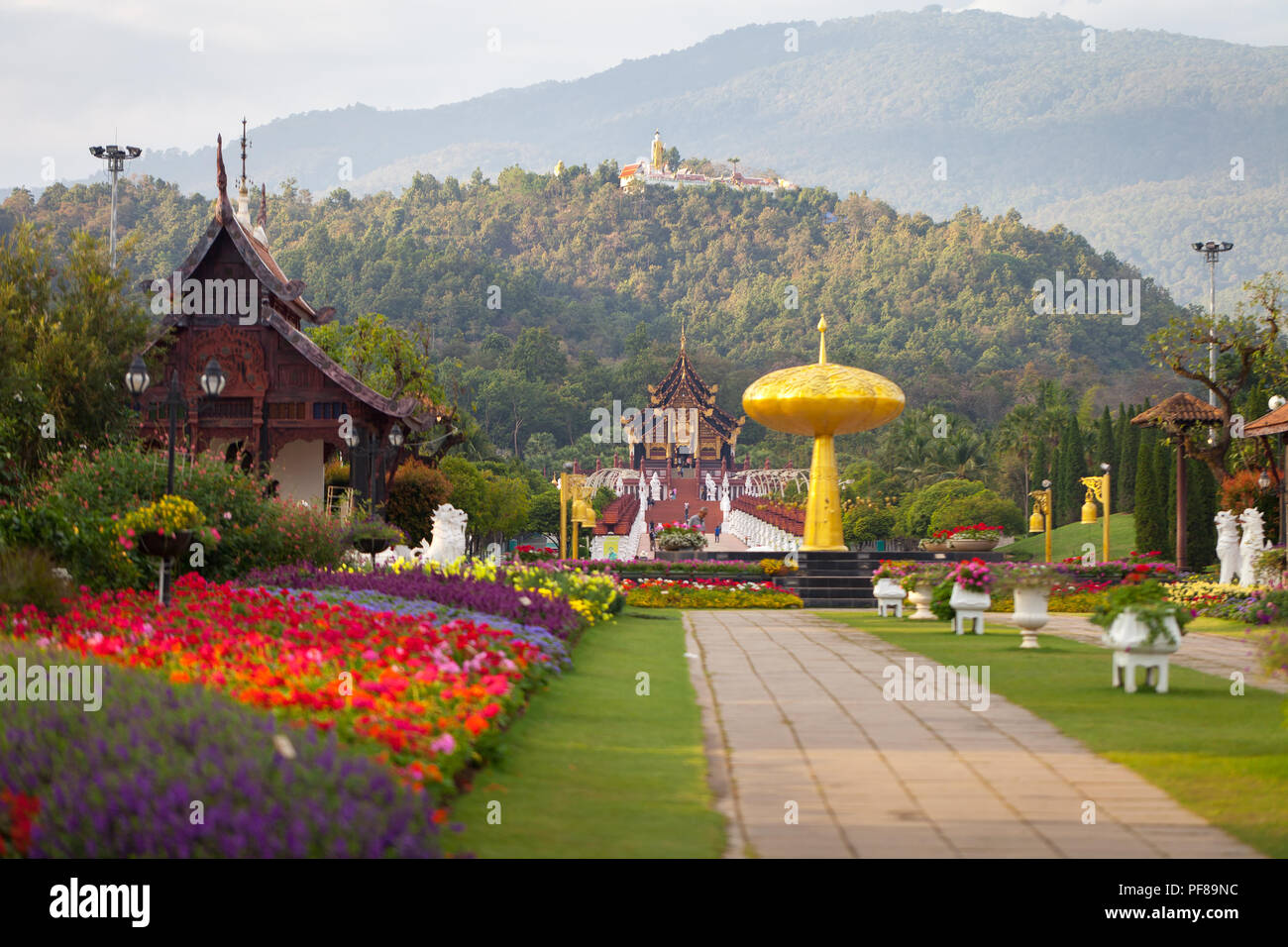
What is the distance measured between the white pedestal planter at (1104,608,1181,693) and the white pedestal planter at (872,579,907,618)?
10.8 m

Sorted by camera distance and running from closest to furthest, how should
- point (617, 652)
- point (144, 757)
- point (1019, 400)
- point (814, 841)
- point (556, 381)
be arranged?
point (144, 757) < point (814, 841) < point (617, 652) < point (1019, 400) < point (556, 381)

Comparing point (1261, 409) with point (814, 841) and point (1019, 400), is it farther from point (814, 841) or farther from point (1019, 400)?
point (1019, 400)

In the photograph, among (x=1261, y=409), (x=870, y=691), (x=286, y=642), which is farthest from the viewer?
(x=1261, y=409)

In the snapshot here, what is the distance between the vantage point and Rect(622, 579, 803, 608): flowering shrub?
25.0 metres

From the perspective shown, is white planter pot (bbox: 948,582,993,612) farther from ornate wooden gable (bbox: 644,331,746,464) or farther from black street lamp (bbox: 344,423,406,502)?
ornate wooden gable (bbox: 644,331,746,464)

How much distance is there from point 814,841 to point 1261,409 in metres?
31.5

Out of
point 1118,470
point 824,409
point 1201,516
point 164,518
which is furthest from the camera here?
point 1118,470

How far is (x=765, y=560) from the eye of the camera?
28359 mm

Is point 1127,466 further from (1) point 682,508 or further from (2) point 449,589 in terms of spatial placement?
(2) point 449,589

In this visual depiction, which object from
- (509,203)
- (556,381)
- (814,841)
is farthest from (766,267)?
(814,841)

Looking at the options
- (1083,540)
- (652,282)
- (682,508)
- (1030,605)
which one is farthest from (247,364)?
(652,282)

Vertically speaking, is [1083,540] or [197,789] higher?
[197,789]

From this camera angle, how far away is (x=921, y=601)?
21156 millimetres

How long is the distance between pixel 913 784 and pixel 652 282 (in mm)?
136104
